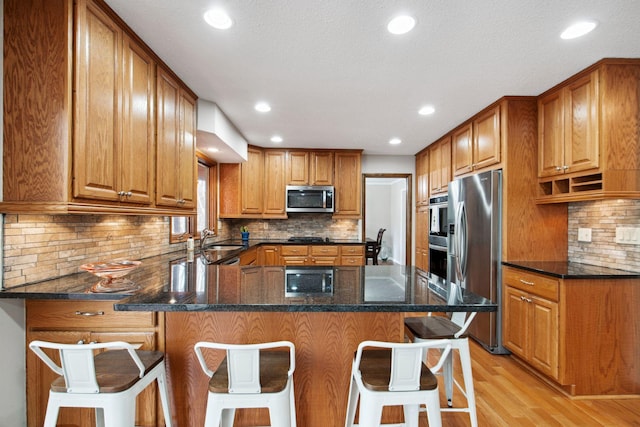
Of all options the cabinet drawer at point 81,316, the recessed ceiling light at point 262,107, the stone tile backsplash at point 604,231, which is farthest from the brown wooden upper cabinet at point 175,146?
the stone tile backsplash at point 604,231

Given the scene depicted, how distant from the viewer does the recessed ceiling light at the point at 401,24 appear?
163cm

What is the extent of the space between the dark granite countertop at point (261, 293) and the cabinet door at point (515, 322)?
1203 millimetres

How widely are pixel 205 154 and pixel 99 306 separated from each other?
276 centimetres

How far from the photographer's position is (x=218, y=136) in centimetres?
305

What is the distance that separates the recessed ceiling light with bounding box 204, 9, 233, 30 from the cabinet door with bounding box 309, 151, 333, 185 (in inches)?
122

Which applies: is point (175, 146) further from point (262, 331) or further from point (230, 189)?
point (230, 189)

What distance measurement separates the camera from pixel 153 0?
60.6 inches

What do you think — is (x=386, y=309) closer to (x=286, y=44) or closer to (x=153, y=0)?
(x=286, y=44)

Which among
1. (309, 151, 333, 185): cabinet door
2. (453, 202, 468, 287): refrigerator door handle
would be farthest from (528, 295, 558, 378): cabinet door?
(309, 151, 333, 185): cabinet door

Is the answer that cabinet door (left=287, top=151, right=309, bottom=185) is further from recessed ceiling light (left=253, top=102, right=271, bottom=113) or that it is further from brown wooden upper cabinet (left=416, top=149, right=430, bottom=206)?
brown wooden upper cabinet (left=416, top=149, right=430, bottom=206)

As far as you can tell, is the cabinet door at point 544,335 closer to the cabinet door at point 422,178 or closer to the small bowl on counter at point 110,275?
the cabinet door at point 422,178

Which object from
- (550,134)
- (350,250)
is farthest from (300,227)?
(550,134)

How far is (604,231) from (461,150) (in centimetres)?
158

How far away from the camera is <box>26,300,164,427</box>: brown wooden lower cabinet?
154 centimetres
